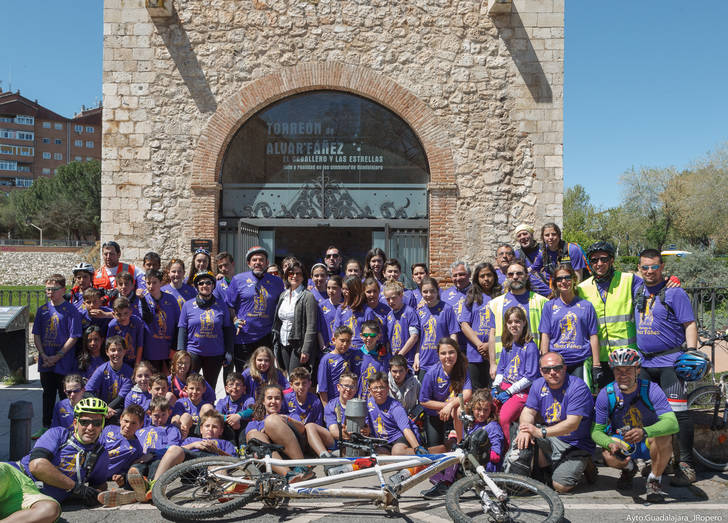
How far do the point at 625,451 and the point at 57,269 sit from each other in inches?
2023

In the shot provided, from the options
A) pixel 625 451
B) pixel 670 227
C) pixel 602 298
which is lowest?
pixel 625 451

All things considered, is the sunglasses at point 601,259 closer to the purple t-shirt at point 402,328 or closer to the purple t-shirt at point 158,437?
the purple t-shirt at point 402,328

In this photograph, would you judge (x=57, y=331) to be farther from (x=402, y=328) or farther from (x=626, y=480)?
(x=626, y=480)

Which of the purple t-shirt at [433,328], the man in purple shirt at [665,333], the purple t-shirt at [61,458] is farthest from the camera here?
the purple t-shirt at [433,328]

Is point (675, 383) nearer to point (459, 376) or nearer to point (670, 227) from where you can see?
point (459, 376)

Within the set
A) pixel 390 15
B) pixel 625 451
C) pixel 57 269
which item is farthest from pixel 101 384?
pixel 57 269

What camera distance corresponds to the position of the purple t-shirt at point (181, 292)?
22.2ft

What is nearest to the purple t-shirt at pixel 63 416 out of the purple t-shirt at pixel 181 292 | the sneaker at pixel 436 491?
the purple t-shirt at pixel 181 292

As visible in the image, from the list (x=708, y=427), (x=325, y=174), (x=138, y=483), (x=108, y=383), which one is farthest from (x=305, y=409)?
(x=325, y=174)

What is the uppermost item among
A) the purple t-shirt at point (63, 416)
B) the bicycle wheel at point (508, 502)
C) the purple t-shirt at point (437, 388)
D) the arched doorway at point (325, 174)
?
the arched doorway at point (325, 174)

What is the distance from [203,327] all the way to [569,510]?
4.03 m

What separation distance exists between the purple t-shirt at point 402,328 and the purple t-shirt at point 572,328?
139 cm

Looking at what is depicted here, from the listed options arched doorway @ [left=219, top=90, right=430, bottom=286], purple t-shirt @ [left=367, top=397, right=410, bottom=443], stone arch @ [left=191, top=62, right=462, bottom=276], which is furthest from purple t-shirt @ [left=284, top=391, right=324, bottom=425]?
arched doorway @ [left=219, top=90, right=430, bottom=286]

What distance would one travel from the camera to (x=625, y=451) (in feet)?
15.1
